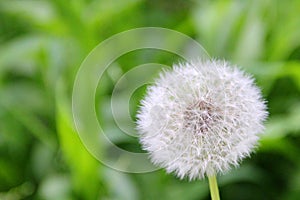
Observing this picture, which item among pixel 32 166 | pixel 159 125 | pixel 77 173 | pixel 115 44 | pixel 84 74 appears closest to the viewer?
pixel 159 125

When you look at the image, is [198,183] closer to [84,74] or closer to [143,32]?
[84,74]

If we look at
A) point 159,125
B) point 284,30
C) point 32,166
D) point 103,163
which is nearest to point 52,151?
point 32,166

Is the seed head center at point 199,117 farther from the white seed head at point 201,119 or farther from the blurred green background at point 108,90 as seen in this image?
the blurred green background at point 108,90

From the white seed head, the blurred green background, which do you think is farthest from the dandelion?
the blurred green background

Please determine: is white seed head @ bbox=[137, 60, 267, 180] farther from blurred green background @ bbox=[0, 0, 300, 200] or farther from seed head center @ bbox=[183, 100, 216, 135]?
blurred green background @ bbox=[0, 0, 300, 200]

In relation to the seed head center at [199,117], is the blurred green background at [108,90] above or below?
above

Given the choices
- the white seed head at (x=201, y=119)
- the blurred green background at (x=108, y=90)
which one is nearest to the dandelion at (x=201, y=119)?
the white seed head at (x=201, y=119)

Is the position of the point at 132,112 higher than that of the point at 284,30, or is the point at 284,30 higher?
the point at 284,30
